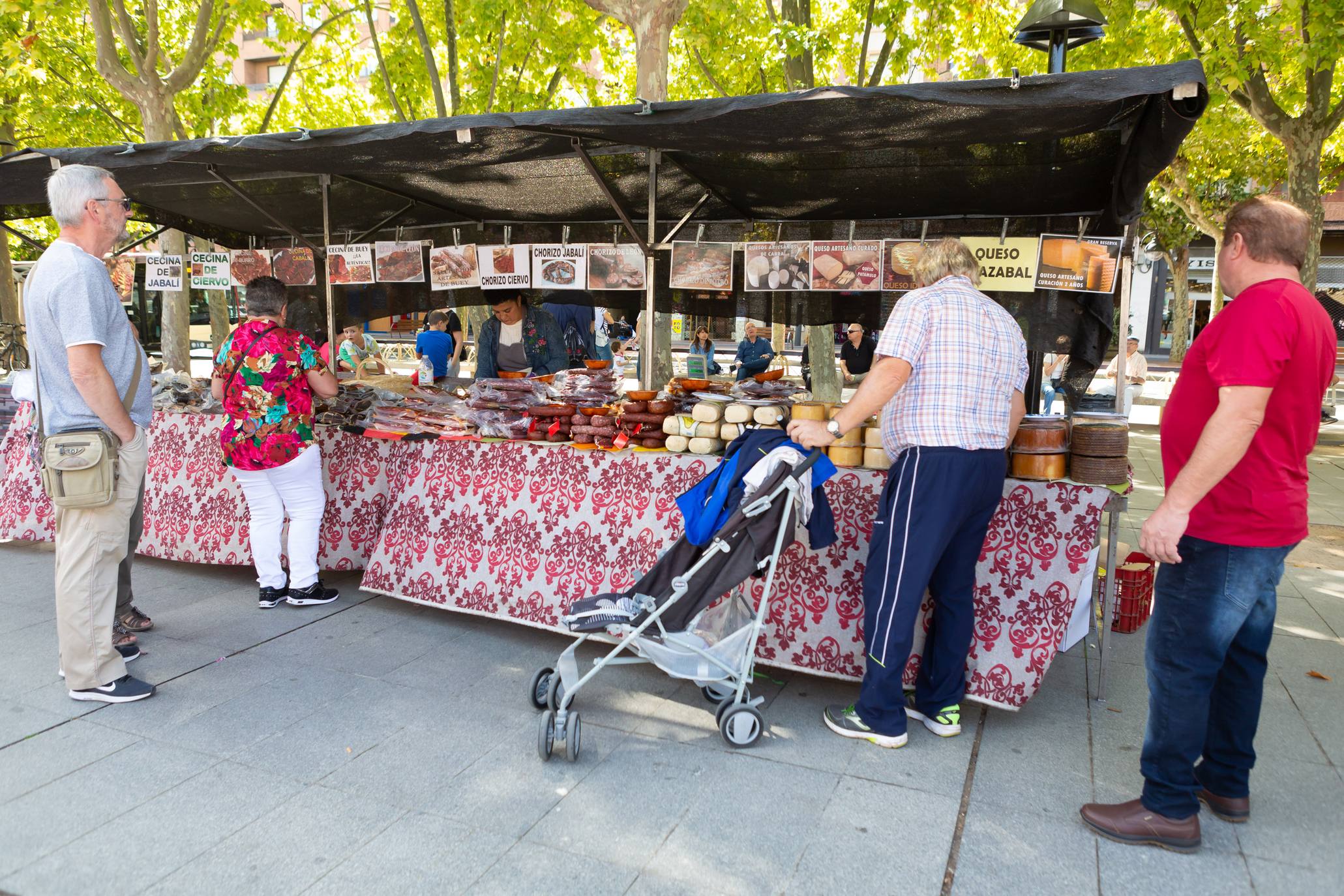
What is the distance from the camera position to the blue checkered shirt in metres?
2.99

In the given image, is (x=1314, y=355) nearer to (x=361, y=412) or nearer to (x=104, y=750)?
(x=104, y=750)

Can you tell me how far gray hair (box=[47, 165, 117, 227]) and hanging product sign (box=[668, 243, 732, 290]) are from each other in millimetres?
2868

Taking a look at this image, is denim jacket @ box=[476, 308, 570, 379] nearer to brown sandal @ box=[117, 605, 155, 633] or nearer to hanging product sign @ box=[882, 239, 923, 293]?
hanging product sign @ box=[882, 239, 923, 293]

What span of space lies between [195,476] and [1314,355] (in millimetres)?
5527

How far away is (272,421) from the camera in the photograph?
4.35 metres

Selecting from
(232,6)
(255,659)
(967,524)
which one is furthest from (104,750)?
(232,6)

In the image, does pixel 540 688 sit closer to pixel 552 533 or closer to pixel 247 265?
pixel 552 533

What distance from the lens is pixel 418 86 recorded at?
1339 centimetres

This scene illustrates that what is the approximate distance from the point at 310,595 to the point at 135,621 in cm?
82

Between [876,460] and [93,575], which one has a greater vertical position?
[876,460]

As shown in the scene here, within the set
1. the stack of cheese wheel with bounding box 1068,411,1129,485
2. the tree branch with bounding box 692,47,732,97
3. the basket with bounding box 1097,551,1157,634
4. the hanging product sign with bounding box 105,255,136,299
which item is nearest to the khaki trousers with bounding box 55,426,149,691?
the stack of cheese wheel with bounding box 1068,411,1129,485

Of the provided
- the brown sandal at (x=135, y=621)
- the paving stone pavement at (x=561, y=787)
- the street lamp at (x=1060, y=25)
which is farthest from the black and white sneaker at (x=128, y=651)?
the street lamp at (x=1060, y=25)

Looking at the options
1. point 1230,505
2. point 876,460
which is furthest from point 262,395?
point 1230,505

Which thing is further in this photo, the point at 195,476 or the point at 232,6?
the point at 232,6
